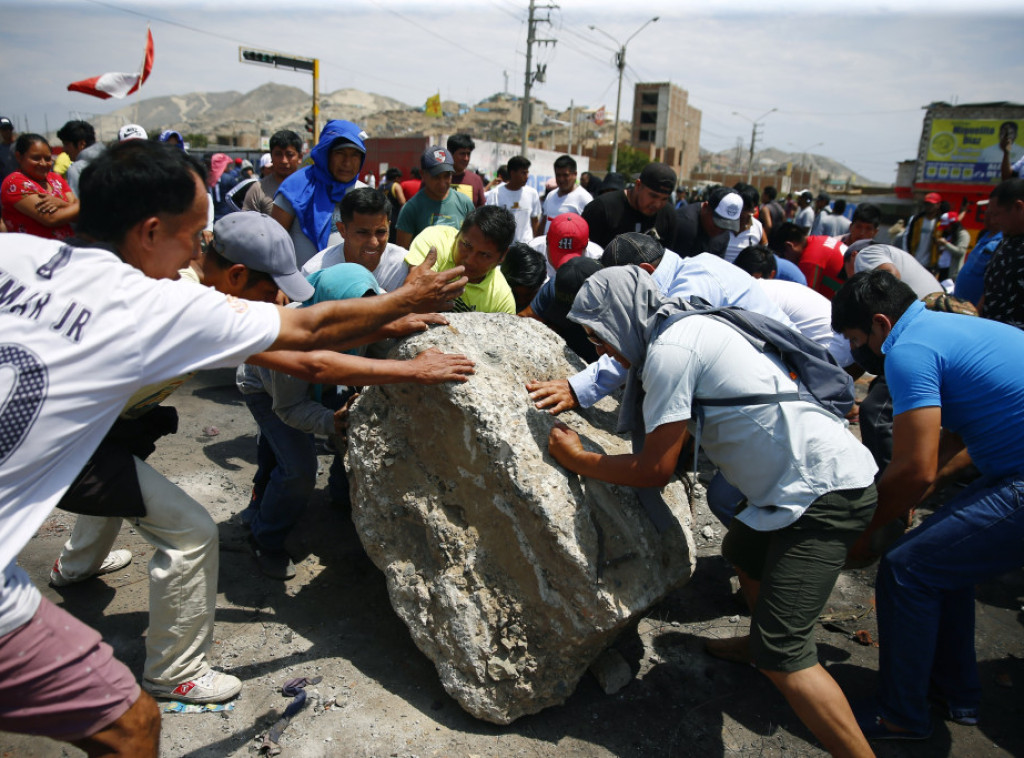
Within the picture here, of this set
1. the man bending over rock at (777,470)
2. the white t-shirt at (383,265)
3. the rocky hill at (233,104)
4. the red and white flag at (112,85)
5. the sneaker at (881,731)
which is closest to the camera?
the man bending over rock at (777,470)

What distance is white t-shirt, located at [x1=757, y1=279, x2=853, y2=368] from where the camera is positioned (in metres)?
3.89

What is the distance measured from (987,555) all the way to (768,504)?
0.90m

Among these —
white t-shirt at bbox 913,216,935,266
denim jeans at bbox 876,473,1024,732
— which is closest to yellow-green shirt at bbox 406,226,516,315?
denim jeans at bbox 876,473,1024,732

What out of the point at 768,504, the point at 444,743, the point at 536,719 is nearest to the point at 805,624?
the point at 768,504

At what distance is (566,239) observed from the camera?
4.64 m

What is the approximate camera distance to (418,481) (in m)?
2.82

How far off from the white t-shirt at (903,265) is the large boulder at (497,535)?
2377 mm

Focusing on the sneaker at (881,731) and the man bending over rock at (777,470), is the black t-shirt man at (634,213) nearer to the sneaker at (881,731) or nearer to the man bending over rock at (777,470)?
the man bending over rock at (777,470)

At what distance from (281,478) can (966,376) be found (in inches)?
120

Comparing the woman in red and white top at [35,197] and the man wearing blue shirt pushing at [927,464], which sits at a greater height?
the woman in red and white top at [35,197]

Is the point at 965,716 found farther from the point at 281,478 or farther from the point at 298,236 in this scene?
the point at 298,236

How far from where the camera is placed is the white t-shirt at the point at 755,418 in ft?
7.28

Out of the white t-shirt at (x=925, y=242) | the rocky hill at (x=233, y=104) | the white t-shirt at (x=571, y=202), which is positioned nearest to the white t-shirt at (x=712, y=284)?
the white t-shirt at (x=571, y=202)

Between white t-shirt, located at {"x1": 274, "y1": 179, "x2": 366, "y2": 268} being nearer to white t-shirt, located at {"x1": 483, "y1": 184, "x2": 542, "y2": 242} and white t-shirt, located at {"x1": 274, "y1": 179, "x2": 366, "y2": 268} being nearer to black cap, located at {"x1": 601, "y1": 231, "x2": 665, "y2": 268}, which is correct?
black cap, located at {"x1": 601, "y1": 231, "x2": 665, "y2": 268}
